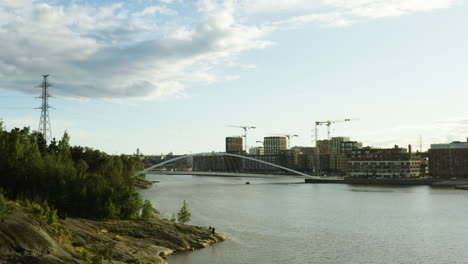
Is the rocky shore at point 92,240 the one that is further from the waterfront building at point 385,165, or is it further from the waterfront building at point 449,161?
the waterfront building at point 449,161

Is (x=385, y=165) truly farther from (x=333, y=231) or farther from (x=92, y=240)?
(x=92, y=240)

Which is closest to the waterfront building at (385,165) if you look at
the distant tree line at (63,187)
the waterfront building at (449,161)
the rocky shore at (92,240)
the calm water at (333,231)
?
the waterfront building at (449,161)

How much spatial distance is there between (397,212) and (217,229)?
2981 cm

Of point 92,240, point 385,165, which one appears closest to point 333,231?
point 92,240

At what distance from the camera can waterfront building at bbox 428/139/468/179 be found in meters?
143

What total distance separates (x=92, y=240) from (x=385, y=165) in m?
134

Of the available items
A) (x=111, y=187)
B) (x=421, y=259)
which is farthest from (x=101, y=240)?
(x=421, y=259)

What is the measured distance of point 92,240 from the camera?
31.4 meters

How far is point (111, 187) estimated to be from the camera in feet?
135

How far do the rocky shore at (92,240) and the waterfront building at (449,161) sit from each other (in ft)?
404

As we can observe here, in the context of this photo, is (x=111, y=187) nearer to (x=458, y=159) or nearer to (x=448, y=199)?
(x=448, y=199)

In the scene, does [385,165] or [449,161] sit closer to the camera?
[449,161]

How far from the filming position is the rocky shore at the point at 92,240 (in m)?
24.7

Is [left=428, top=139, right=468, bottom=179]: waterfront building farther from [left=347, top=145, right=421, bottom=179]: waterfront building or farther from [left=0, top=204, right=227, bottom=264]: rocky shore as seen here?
[left=0, top=204, right=227, bottom=264]: rocky shore
